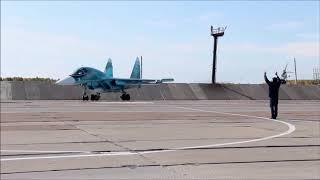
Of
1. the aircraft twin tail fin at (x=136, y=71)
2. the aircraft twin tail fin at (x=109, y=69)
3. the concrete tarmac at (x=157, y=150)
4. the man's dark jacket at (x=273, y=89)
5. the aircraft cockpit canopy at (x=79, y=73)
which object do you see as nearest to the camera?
the concrete tarmac at (x=157, y=150)

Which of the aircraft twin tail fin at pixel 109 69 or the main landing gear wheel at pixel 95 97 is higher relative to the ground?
the aircraft twin tail fin at pixel 109 69

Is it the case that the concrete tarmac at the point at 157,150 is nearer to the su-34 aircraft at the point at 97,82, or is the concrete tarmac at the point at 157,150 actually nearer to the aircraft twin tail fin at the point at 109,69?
the su-34 aircraft at the point at 97,82

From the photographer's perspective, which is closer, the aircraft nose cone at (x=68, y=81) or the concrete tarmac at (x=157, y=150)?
the concrete tarmac at (x=157, y=150)

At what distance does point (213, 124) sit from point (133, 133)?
370 cm

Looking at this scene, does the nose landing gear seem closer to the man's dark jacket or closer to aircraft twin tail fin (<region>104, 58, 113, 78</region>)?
aircraft twin tail fin (<region>104, 58, 113, 78</region>)

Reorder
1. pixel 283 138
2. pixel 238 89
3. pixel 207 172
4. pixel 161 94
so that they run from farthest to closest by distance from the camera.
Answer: pixel 238 89
pixel 161 94
pixel 283 138
pixel 207 172

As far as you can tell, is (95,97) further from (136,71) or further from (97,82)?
(136,71)

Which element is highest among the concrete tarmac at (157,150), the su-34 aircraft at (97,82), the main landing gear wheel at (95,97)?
the su-34 aircraft at (97,82)

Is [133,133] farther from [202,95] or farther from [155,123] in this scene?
[202,95]

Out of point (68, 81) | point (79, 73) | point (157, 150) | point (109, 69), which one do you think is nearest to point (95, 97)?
point (79, 73)

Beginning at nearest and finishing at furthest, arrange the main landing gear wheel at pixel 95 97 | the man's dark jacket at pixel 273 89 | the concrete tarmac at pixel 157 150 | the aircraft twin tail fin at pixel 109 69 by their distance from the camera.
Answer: the concrete tarmac at pixel 157 150 → the man's dark jacket at pixel 273 89 → the main landing gear wheel at pixel 95 97 → the aircraft twin tail fin at pixel 109 69

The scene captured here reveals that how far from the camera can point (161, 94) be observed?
4925cm

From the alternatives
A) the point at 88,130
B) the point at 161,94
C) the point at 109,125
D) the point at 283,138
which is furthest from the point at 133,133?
the point at 161,94

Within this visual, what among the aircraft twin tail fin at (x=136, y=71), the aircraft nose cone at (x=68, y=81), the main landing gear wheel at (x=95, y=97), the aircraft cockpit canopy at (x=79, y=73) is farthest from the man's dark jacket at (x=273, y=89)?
the aircraft twin tail fin at (x=136, y=71)
